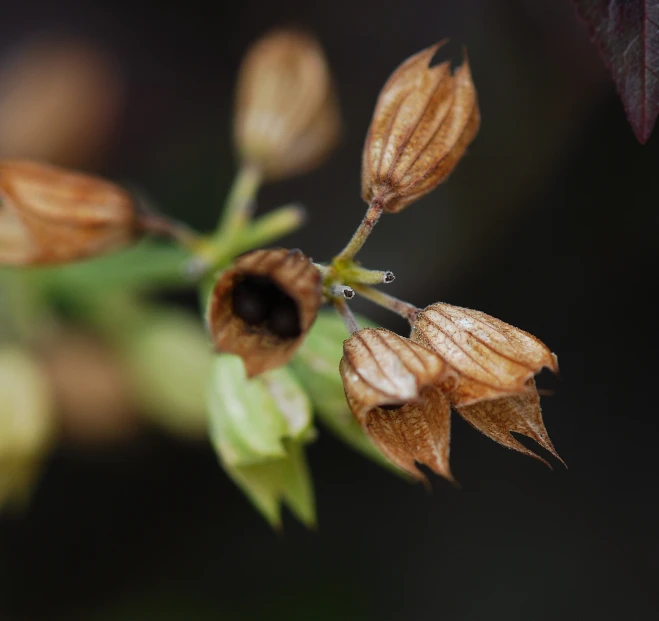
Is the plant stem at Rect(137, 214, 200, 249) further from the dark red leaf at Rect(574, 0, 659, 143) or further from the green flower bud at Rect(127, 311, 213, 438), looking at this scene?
the dark red leaf at Rect(574, 0, 659, 143)

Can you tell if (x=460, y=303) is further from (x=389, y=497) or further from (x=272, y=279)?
(x=272, y=279)

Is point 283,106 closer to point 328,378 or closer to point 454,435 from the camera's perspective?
point 328,378

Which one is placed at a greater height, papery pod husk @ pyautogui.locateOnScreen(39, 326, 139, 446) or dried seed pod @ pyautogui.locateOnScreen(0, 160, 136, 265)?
dried seed pod @ pyautogui.locateOnScreen(0, 160, 136, 265)

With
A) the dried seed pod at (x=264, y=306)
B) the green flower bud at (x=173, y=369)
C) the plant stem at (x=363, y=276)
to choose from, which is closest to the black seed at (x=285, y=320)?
the dried seed pod at (x=264, y=306)

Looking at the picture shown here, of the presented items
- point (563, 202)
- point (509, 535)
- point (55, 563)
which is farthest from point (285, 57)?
point (55, 563)

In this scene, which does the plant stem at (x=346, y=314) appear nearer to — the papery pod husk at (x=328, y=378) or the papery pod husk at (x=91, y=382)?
the papery pod husk at (x=328, y=378)

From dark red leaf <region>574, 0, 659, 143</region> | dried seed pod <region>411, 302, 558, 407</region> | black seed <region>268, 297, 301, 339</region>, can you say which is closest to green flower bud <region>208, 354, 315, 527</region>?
black seed <region>268, 297, 301, 339</region>

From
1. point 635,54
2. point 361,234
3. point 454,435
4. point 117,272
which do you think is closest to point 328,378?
point 361,234

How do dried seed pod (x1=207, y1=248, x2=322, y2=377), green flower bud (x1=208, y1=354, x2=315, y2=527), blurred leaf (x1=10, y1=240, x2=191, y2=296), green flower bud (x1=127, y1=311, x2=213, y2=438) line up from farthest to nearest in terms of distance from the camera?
Result: green flower bud (x1=127, y1=311, x2=213, y2=438) < blurred leaf (x1=10, y1=240, x2=191, y2=296) < green flower bud (x1=208, y1=354, x2=315, y2=527) < dried seed pod (x1=207, y1=248, x2=322, y2=377)
